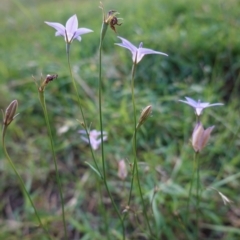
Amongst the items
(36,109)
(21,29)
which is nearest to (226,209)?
(36,109)

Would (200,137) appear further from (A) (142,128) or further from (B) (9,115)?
(A) (142,128)

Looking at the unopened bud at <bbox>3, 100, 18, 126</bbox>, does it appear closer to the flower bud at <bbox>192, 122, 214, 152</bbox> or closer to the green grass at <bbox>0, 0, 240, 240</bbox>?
the flower bud at <bbox>192, 122, 214, 152</bbox>

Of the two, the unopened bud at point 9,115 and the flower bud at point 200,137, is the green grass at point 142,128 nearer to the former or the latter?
the flower bud at point 200,137

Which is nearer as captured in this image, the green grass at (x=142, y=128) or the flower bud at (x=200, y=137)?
the flower bud at (x=200, y=137)

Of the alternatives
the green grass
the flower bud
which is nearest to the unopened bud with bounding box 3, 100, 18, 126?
the flower bud

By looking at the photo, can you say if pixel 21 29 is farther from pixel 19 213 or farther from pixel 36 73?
pixel 19 213

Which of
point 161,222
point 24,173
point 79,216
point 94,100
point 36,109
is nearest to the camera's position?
point 161,222

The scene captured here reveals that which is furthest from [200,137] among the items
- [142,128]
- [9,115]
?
[142,128]

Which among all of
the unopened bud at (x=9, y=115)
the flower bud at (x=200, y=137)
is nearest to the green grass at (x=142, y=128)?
the flower bud at (x=200, y=137)
